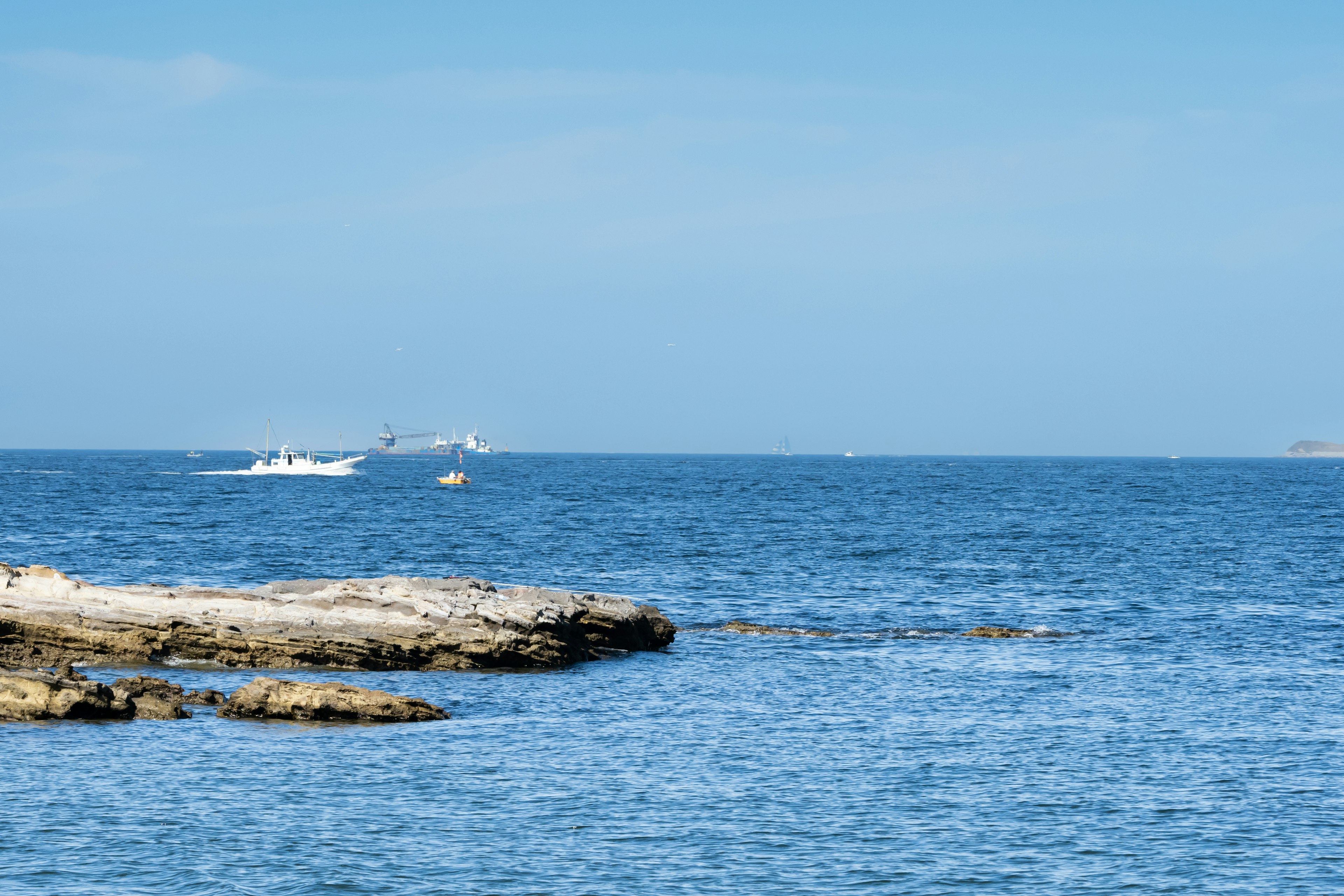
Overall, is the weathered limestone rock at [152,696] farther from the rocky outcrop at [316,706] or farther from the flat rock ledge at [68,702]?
the rocky outcrop at [316,706]

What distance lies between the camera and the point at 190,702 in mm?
31141

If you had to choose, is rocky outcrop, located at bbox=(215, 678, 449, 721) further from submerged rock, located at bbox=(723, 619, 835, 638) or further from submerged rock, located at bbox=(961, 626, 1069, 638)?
submerged rock, located at bbox=(961, 626, 1069, 638)

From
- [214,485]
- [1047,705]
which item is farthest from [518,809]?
[214,485]

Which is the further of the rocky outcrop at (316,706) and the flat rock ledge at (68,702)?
the rocky outcrop at (316,706)

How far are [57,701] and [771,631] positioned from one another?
2373cm

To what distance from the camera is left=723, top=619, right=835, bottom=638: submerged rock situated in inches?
1751

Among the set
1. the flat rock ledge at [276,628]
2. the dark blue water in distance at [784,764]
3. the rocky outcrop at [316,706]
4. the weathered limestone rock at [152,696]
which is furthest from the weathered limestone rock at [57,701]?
the flat rock ledge at [276,628]

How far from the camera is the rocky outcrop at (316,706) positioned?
29.5 m

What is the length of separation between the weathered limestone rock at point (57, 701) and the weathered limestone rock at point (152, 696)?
32 cm

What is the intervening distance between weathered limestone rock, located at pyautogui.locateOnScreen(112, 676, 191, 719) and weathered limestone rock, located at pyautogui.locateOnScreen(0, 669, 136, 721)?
0.32 metres

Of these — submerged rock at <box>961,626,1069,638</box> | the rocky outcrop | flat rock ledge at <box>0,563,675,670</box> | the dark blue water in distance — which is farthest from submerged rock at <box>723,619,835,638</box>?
the rocky outcrop

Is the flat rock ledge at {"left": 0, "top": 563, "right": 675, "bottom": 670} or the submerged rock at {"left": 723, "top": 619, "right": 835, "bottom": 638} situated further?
the submerged rock at {"left": 723, "top": 619, "right": 835, "bottom": 638}

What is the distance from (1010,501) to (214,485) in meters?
103

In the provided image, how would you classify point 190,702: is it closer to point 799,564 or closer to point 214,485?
point 799,564
